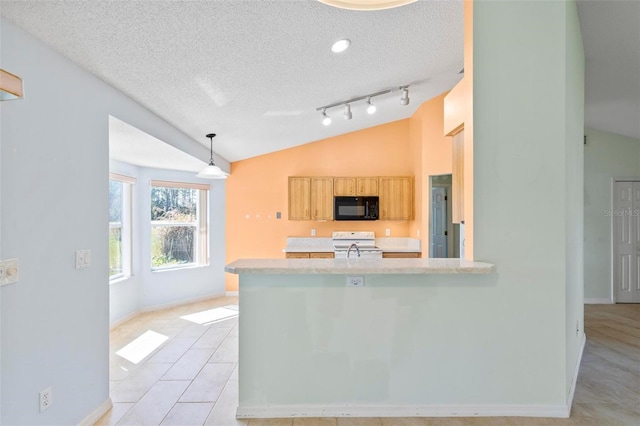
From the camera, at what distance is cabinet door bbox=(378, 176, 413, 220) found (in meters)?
5.75

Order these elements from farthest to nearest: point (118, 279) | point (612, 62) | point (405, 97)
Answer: point (118, 279) < point (405, 97) < point (612, 62)

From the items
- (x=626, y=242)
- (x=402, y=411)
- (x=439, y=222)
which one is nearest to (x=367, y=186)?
(x=439, y=222)

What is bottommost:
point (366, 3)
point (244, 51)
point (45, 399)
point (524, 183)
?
point (45, 399)

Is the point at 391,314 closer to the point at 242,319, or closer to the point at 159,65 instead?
the point at 242,319

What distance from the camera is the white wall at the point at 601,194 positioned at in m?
5.50

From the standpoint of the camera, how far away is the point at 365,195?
579 cm

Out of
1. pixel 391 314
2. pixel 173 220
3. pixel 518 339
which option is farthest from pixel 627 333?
pixel 173 220

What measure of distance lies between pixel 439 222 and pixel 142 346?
4.89 meters

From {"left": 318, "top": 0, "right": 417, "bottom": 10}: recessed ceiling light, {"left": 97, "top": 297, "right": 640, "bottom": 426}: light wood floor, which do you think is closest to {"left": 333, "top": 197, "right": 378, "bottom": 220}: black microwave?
{"left": 97, "top": 297, "right": 640, "bottom": 426}: light wood floor

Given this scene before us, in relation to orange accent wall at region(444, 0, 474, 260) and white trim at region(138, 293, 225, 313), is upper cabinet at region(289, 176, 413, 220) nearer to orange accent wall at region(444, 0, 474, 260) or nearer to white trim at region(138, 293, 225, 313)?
white trim at region(138, 293, 225, 313)

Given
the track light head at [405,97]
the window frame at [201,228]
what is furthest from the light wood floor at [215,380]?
the track light head at [405,97]

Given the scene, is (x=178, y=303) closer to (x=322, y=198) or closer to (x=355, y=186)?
(x=322, y=198)

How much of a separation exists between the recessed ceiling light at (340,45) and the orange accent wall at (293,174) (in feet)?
10.4

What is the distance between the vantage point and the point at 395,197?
577cm
